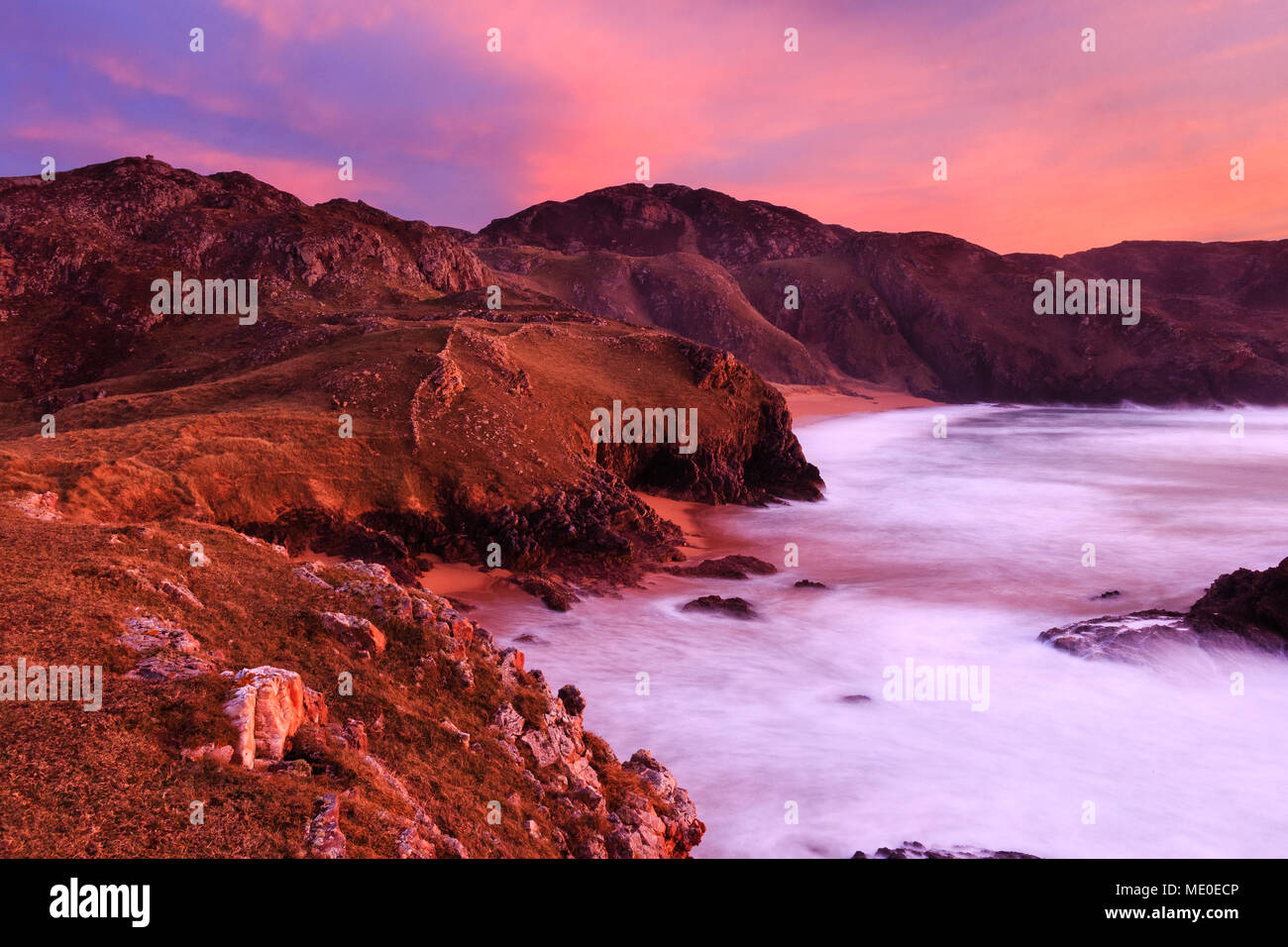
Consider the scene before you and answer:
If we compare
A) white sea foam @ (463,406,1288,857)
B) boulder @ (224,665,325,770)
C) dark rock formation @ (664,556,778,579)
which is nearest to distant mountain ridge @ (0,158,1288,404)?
dark rock formation @ (664,556,778,579)

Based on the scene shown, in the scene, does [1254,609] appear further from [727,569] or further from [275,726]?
[275,726]

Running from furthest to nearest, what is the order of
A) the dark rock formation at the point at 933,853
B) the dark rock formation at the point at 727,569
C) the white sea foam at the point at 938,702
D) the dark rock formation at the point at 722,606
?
the dark rock formation at the point at 727,569, the dark rock formation at the point at 722,606, the white sea foam at the point at 938,702, the dark rock formation at the point at 933,853

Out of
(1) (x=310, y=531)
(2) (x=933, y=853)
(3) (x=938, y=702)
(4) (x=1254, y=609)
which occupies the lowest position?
(3) (x=938, y=702)

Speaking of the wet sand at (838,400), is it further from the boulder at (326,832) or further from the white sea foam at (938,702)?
the boulder at (326,832)

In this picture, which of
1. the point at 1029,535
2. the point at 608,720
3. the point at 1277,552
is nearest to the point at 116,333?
the point at 608,720

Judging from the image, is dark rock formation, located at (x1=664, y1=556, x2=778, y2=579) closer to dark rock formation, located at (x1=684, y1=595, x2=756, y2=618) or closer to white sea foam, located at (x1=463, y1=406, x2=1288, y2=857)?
white sea foam, located at (x1=463, y1=406, x2=1288, y2=857)

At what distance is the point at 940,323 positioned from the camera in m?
166

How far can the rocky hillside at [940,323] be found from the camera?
14075 cm

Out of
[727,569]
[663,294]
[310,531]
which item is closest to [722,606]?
[727,569]

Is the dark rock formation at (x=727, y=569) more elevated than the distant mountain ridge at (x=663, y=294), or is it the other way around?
the distant mountain ridge at (x=663, y=294)

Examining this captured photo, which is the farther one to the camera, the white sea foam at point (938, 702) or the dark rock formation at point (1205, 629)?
the dark rock formation at point (1205, 629)

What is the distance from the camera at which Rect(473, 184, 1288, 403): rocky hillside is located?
5541 inches

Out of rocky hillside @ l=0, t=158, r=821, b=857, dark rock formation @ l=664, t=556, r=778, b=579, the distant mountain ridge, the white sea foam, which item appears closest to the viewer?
rocky hillside @ l=0, t=158, r=821, b=857

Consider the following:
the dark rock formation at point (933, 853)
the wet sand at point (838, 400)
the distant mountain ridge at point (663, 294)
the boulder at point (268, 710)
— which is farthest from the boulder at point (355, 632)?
the wet sand at point (838, 400)
